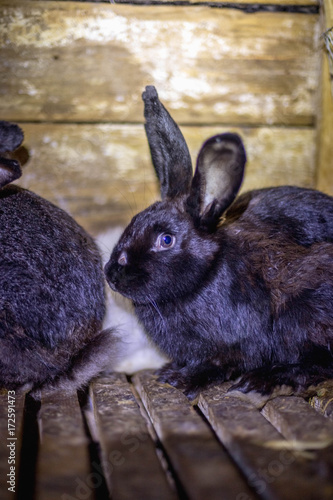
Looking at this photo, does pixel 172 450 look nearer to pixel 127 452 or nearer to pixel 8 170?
pixel 127 452

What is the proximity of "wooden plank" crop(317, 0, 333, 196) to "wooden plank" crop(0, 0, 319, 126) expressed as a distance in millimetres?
45

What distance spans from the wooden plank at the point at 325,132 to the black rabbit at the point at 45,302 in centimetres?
113

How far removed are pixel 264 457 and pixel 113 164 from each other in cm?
147

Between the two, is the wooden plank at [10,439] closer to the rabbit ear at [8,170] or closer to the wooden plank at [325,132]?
the rabbit ear at [8,170]

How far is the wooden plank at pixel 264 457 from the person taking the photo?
0.93 metres

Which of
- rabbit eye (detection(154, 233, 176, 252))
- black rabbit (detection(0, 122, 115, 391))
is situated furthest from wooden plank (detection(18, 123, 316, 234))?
rabbit eye (detection(154, 233, 176, 252))

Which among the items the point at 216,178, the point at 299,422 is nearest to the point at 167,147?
the point at 216,178

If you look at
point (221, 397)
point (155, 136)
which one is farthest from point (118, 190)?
point (221, 397)

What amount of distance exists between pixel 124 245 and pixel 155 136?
0.41 meters

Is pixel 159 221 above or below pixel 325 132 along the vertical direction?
below

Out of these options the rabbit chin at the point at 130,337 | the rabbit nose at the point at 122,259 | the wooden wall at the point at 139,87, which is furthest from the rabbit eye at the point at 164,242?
the wooden wall at the point at 139,87

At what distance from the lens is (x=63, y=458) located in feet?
3.50

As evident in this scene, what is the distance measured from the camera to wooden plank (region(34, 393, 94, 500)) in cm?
94

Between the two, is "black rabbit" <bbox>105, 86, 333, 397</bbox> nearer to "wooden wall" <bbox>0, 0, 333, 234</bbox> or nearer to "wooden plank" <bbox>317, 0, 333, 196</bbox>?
"wooden wall" <bbox>0, 0, 333, 234</bbox>
